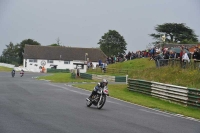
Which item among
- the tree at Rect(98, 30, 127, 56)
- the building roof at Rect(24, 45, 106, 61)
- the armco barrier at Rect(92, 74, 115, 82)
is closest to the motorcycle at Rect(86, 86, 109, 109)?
the armco barrier at Rect(92, 74, 115, 82)

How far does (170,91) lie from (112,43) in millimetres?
107074

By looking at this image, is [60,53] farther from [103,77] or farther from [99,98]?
[99,98]

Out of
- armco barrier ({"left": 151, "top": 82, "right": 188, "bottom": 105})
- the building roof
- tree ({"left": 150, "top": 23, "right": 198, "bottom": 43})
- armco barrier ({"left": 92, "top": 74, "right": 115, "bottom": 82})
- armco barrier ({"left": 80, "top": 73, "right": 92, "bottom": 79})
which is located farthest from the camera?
the building roof

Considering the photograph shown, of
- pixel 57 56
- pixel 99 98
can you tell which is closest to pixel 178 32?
pixel 57 56

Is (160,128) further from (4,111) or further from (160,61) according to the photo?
(160,61)

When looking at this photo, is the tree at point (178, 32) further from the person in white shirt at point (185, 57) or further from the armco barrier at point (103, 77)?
the person in white shirt at point (185, 57)

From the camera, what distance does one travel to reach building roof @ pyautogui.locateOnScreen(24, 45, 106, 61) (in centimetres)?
11388

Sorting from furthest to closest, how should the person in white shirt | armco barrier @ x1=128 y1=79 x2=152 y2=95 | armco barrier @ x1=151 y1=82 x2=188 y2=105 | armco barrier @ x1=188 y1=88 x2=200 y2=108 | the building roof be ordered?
the building roof, armco barrier @ x1=128 y1=79 x2=152 y2=95, the person in white shirt, armco barrier @ x1=151 y1=82 x2=188 y2=105, armco barrier @ x1=188 y1=88 x2=200 y2=108

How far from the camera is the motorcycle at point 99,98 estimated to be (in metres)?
16.5

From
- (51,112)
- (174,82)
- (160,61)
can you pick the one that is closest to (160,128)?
(51,112)

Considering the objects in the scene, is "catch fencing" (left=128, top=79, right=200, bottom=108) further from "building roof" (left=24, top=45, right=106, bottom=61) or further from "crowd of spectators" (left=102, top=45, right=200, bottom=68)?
"building roof" (left=24, top=45, right=106, bottom=61)

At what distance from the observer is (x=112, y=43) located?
130 meters

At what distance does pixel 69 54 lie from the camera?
11581 centimetres

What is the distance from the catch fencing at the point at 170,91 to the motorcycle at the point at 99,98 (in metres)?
5.81
